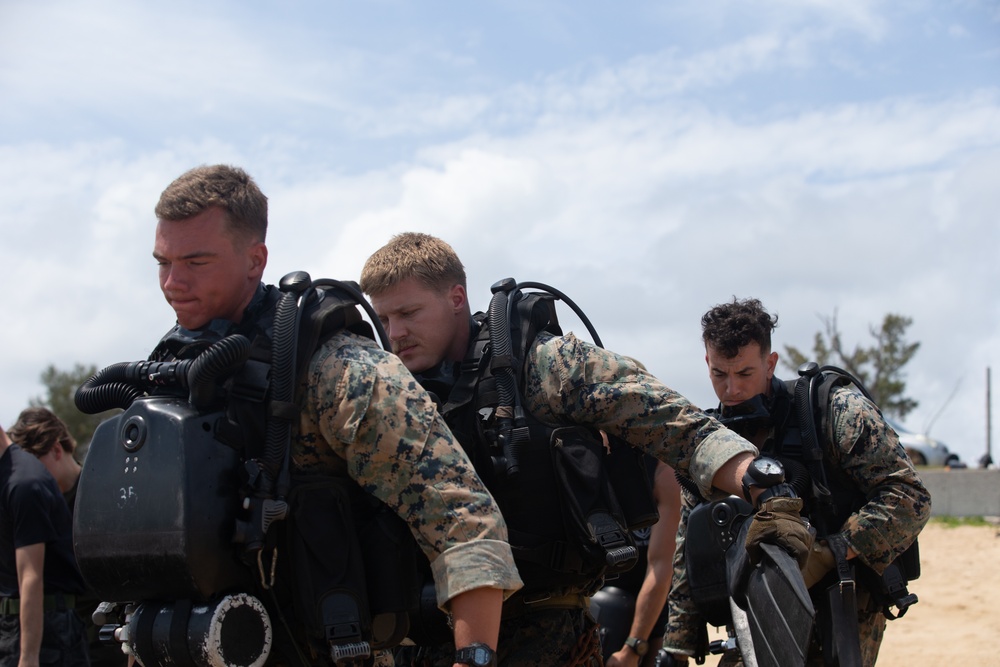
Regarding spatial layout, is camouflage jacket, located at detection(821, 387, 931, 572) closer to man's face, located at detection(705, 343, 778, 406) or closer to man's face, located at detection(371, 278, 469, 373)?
man's face, located at detection(705, 343, 778, 406)

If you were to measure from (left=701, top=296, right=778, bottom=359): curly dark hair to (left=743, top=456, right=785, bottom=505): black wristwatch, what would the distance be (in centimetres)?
166

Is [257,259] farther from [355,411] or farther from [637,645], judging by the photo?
[637,645]

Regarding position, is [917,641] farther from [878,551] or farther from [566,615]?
[566,615]

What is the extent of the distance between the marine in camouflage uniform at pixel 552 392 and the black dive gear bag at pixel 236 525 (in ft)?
2.83

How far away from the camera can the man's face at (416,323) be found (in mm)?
3990

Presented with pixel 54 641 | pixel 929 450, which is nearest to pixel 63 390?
pixel 929 450

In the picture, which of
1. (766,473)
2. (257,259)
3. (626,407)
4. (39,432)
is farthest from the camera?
(39,432)

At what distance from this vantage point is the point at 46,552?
5.52m

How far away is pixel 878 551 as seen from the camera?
464cm

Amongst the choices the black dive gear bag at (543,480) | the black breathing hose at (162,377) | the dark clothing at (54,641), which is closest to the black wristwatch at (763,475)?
the black dive gear bag at (543,480)

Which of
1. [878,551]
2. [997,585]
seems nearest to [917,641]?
[997,585]

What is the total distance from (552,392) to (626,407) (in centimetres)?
25

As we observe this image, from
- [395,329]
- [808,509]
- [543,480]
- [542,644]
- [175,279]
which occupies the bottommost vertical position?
[542,644]

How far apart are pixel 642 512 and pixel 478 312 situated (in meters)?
0.99
